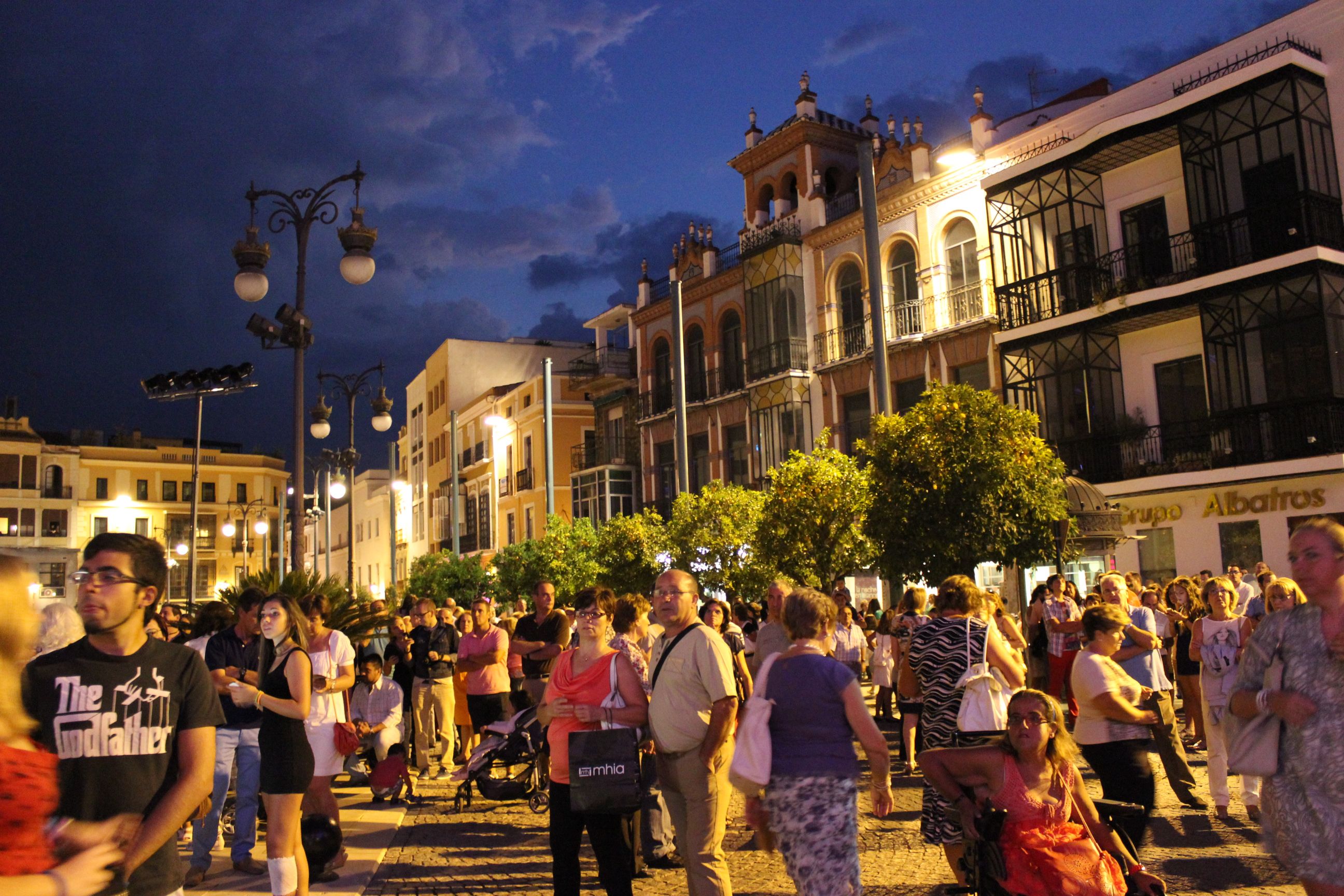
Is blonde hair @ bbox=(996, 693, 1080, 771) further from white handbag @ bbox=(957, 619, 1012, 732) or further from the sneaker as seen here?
the sneaker

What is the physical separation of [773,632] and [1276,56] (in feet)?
53.7

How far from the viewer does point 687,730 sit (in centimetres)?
553

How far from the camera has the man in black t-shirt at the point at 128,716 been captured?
323 centimetres

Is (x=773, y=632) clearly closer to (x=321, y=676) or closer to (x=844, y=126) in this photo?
(x=321, y=676)

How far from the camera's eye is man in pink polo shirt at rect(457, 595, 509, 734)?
1097 centimetres

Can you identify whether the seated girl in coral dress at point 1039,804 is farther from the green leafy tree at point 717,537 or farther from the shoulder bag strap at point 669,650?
the green leafy tree at point 717,537

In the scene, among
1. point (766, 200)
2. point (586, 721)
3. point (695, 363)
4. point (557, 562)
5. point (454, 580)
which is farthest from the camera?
point (454, 580)

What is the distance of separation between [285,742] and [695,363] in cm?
3002

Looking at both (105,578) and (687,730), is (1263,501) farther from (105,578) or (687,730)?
(105,578)

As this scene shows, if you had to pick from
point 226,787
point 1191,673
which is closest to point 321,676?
point 226,787

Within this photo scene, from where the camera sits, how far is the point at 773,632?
952 centimetres

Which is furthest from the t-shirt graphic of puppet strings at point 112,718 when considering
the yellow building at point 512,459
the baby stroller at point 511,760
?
the yellow building at point 512,459

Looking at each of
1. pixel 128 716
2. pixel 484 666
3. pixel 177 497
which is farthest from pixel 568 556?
pixel 177 497

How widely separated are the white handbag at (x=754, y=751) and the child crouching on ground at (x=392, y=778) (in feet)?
20.4
